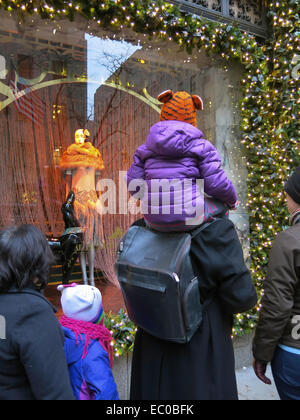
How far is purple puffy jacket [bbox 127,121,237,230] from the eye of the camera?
139cm

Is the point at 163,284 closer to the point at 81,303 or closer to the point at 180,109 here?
the point at 81,303

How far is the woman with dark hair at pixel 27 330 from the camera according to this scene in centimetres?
108

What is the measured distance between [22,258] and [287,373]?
1.40 metres

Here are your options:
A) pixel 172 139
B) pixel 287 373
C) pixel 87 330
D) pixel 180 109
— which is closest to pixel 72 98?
pixel 180 109

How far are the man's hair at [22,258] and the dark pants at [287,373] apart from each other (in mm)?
1257

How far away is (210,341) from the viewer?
4.94ft

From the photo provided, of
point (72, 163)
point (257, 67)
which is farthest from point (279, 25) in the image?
point (72, 163)

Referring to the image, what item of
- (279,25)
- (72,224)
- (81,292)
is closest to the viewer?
(81,292)

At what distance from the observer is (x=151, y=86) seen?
148 inches

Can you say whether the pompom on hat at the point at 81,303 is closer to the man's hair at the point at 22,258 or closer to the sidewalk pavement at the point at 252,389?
the man's hair at the point at 22,258
